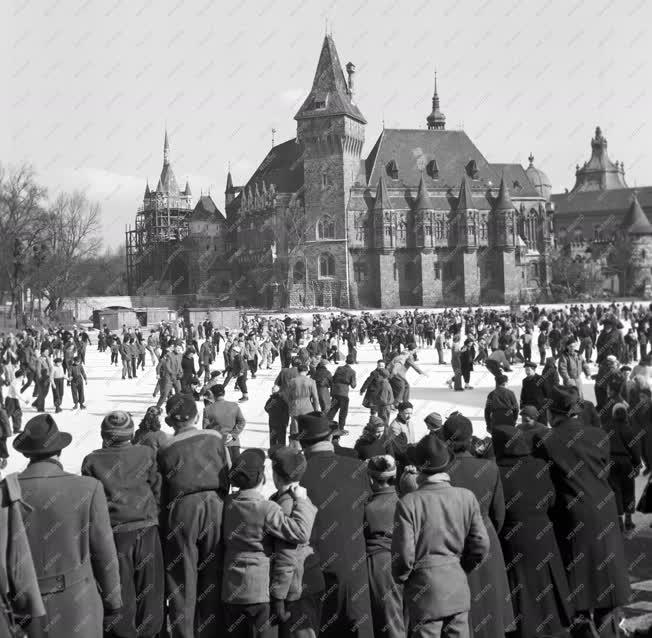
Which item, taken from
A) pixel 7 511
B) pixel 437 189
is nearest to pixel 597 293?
pixel 437 189

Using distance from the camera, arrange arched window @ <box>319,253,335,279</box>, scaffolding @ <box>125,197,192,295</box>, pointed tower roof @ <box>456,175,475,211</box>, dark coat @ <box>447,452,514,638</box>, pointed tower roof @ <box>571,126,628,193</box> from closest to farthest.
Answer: dark coat @ <box>447,452,514,638</box> → arched window @ <box>319,253,335,279</box> → pointed tower roof @ <box>456,175,475,211</box> → scaffolding @ <box>125,197,192,295</box> → pointed tower roof @ <box>571,126,628,193</box>

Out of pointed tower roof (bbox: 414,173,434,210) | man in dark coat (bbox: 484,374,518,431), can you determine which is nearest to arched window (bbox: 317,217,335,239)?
pointed tower roof (bbox: 414,173,434,210)

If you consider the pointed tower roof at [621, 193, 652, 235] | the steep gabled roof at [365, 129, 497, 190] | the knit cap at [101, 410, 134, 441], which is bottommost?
the knit cap at [101, 410, 134, 441]

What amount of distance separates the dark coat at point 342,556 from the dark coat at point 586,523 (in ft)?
4.43

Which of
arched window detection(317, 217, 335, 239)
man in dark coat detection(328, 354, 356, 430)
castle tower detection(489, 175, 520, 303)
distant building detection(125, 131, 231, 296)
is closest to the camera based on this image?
man in dark coat detection(328, 354, 356, 430)

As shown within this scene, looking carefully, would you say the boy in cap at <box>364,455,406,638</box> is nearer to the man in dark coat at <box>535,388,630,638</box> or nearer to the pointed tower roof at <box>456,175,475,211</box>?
the man in dark coat at <box>535,388,630,638</box>

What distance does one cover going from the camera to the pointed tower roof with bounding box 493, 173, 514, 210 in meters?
82.1

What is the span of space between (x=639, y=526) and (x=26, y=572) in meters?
6.33

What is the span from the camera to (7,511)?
152 inches

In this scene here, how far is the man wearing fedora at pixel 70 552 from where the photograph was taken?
4250 millimetres

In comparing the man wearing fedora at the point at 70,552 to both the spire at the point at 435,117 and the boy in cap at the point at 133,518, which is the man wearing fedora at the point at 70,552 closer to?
the boy in cap at the point at 133,518

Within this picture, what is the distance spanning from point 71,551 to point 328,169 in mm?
74803

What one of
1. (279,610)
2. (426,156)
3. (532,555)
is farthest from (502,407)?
(426,156)

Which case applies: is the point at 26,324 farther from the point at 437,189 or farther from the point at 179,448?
the point at 179,448
